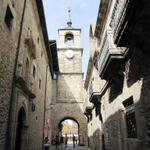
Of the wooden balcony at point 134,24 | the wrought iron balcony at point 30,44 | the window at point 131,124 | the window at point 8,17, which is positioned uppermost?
the wrought iron balcony at point 30,44

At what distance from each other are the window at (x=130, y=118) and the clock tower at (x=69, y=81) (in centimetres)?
1833

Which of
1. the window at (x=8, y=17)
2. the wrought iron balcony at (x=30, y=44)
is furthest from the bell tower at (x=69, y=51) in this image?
the window at (x=8, y=17)

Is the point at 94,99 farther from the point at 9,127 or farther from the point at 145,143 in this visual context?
the point at 145,143

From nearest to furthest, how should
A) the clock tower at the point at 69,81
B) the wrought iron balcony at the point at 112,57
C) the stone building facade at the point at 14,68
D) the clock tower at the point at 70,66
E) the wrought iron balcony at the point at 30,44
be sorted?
1. the stone building facade at the point at 14,68
2. the wrought iron balcony at the point at 112,57
3. the wrought iron balcony at the point at 30,44
4. the clock tower at the point at 69,81
5. the clock tower at the point at 70,66

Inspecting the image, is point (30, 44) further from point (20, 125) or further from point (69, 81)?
point (69, 81)

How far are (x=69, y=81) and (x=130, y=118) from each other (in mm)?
20611

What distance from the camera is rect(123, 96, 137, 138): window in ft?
22.1

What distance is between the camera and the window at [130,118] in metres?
6.73

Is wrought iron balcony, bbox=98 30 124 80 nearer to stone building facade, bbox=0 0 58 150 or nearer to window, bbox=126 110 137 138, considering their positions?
window, bbox=126 110 137 138

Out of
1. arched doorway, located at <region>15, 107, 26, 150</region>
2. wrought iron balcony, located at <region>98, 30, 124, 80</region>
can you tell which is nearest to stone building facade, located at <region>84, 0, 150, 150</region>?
wrought iron balcony, located at <region>98, 30, 124, 80</region>

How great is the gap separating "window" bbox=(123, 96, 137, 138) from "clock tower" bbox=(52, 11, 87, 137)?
1833cm

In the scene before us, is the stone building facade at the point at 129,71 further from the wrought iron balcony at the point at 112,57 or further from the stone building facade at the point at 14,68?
the stone building facade at the point at 14,68

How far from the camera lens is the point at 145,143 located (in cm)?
551

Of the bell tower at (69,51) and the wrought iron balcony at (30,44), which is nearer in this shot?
the wrought iron balcony at (30,44)
